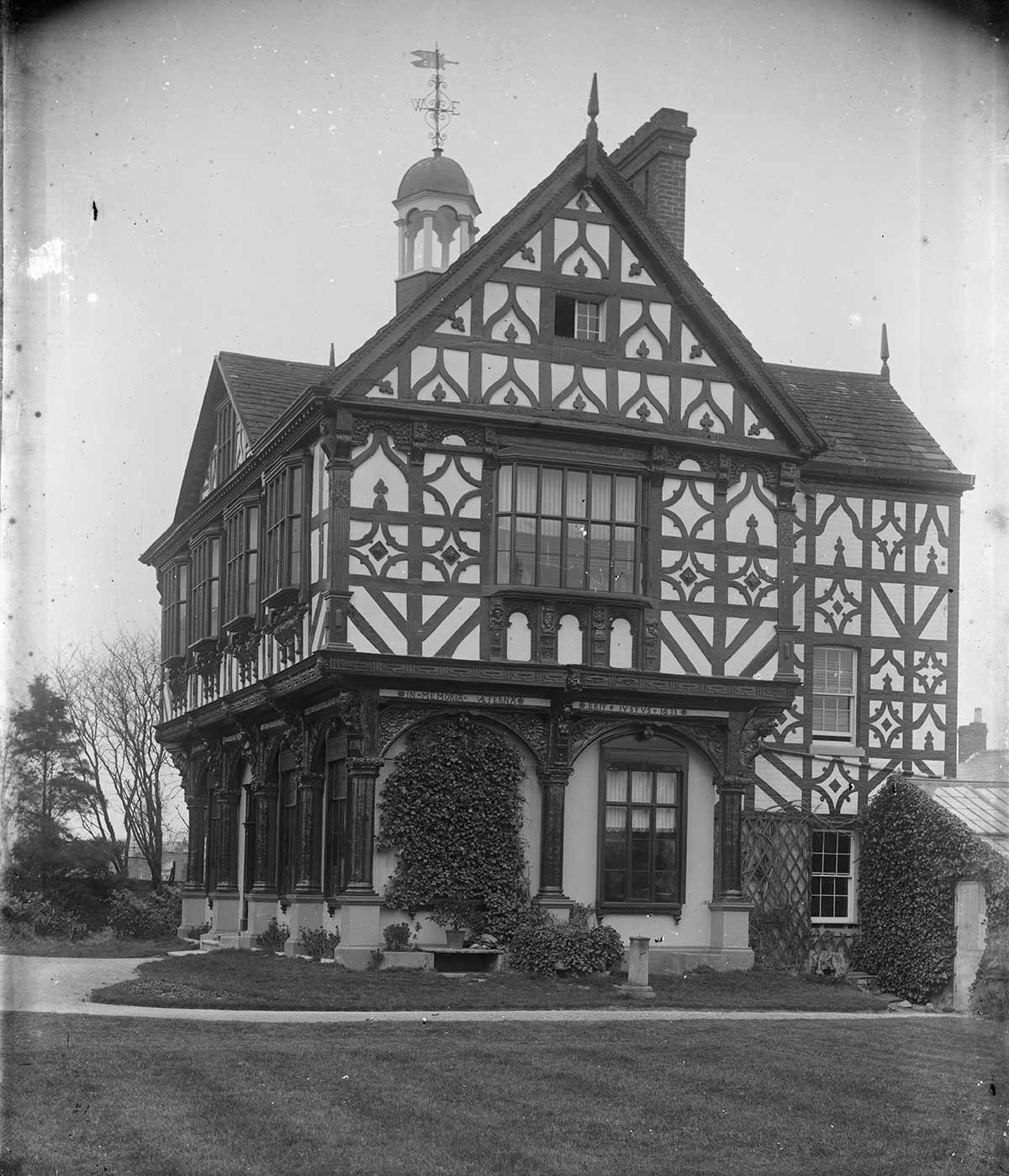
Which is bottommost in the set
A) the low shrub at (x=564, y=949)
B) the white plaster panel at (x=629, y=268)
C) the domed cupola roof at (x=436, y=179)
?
the low shrub at (x=564, y=949)

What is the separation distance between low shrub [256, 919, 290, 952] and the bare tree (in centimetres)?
2086

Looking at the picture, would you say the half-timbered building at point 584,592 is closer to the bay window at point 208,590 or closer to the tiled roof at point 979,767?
the tiled roof at point 979,767

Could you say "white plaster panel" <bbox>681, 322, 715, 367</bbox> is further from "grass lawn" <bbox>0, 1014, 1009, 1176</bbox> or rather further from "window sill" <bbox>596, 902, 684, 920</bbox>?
"grass lawn" <bbox>0, 1014, 1009, 1176</bbox>

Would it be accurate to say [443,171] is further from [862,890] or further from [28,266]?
[28,266]

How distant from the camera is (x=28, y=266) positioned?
12.9 metres

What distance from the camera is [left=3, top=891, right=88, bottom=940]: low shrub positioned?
36.9 metres

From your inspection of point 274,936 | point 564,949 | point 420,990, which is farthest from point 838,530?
point 420,990

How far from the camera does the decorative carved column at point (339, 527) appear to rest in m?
25.2

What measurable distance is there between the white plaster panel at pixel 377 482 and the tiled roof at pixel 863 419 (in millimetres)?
7459

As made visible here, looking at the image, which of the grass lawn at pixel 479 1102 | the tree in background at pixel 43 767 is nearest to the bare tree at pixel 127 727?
the tree in background at pixel 43 767

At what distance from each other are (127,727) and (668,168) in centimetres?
2650

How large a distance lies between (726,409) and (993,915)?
8481mm

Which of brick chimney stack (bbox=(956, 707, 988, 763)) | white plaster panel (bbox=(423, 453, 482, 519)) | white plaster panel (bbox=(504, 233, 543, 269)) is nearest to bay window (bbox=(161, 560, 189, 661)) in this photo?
white plaster panel (bbox=(423, 453, 482, 519))

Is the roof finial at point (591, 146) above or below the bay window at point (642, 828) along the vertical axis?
above
